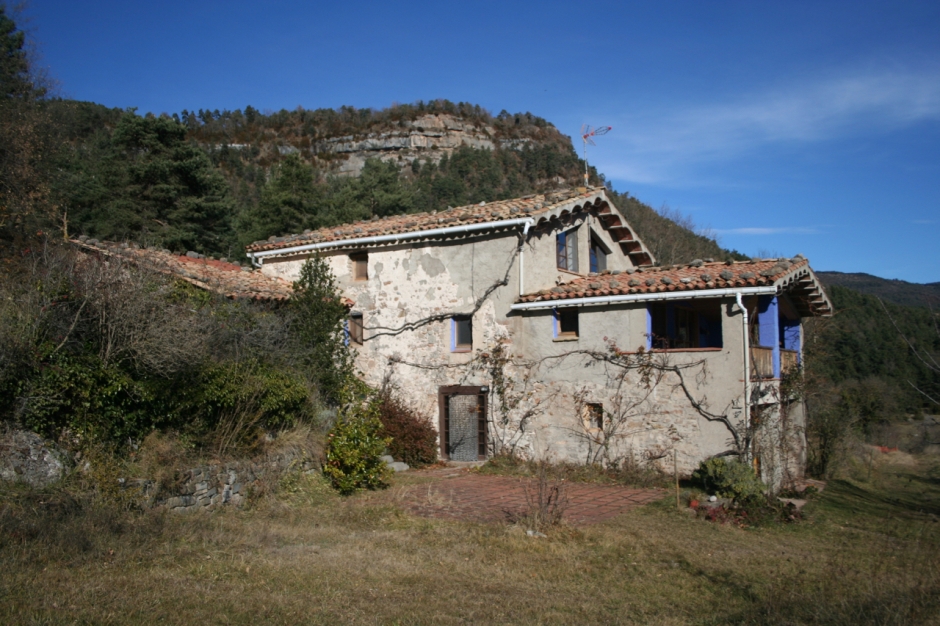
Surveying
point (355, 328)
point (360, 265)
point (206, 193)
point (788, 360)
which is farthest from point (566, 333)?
point (206, 193)

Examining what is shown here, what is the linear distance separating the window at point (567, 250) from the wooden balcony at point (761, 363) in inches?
218

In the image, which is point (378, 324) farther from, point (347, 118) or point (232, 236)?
point (347, 118)

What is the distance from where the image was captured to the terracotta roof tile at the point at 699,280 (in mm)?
13352

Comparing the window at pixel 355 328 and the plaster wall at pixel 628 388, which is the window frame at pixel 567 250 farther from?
the window at pixel 355 328

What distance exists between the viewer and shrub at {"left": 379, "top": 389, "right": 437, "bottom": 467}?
1620 centimetres

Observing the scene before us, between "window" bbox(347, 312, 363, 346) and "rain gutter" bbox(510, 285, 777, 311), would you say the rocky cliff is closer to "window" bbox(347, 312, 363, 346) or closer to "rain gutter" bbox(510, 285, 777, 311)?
"window" bbox(347, 312, 363, 346)

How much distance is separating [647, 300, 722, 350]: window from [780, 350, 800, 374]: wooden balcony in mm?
1473

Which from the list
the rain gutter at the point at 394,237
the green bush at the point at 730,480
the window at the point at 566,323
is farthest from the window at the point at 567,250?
the green bush at the point at 730,480

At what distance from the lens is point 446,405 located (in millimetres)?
16984

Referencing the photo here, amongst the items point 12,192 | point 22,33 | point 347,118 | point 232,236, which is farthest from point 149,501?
point 347,118

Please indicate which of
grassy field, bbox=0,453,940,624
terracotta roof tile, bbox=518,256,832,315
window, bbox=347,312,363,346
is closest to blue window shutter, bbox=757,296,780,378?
terracotta roof tile, bbox=518,256,832,315

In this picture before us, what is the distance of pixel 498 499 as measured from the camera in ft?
40.1

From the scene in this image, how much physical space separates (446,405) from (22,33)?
62.1 feet

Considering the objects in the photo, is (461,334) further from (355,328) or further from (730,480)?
(730,480)
